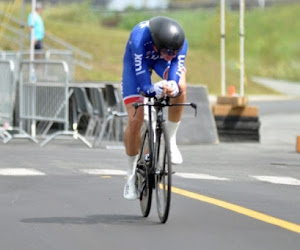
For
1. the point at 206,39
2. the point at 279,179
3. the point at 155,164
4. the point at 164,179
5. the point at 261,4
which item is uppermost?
the point at 261,4

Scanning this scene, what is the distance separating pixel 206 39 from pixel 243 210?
54.9 m

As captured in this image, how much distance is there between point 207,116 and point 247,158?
3.97 m

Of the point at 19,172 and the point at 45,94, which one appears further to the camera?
the point at 45,94

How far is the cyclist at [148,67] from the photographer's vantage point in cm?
1075

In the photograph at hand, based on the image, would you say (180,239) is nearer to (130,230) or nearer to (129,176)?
(130,230)

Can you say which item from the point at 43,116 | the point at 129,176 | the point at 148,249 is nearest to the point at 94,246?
the point at 148,249

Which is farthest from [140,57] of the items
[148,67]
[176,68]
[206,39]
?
[206,39]

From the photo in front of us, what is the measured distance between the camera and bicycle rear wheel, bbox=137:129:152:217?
1108cm

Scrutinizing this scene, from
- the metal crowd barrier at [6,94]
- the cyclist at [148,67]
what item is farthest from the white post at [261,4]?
the cyclist at [148,67]

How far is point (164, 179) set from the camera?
423 inches

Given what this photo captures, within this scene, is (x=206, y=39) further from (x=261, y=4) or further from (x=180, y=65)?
(x=180, y=65)

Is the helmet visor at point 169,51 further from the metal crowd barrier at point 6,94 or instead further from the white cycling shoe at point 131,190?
the metal crowd barrier at point 6,94

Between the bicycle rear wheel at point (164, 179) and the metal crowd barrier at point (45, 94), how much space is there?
34.0ft

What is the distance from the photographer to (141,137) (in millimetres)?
11500
